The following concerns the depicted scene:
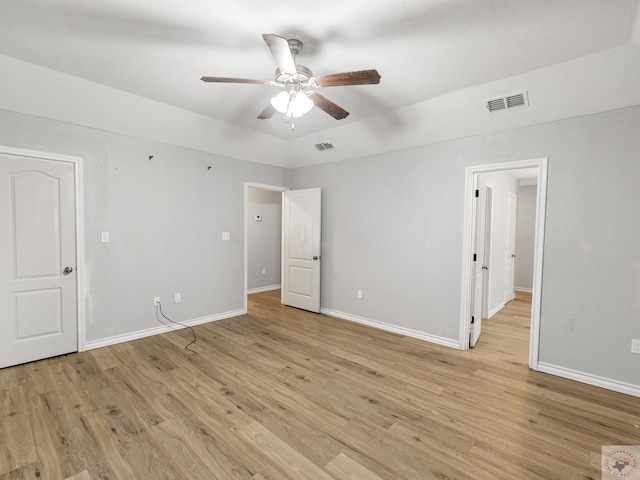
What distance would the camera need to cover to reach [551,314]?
3.01 metres

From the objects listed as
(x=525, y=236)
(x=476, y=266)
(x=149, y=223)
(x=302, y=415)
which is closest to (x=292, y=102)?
(x=302, y=415)

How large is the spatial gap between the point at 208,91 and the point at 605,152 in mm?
3835

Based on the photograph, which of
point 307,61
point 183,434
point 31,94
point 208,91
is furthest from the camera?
point 208,91

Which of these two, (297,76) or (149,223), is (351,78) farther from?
(149,223)

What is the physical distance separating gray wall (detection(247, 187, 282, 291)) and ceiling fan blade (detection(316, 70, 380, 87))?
457 centimetres

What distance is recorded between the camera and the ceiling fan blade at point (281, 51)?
1.73 meters

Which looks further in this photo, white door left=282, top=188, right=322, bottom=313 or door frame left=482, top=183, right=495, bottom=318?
white door left=282, top=188, right=322, bottom=313

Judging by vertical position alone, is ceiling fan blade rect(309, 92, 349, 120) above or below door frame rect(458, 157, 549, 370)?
above

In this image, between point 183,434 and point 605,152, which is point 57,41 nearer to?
point 183,434

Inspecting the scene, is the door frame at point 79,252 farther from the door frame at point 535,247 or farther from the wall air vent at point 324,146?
the door frame at point 535,247

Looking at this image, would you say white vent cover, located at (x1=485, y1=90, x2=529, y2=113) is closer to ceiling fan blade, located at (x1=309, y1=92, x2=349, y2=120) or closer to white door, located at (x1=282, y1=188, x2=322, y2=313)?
ceiling fan blade, located at (x1=309, y1=92, x2=349, y2=120)

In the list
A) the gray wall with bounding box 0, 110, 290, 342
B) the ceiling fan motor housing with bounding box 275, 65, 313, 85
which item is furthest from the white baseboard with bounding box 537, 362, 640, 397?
the gray wall with bounding box 0, 110, 290, 342

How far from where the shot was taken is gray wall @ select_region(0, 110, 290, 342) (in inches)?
135

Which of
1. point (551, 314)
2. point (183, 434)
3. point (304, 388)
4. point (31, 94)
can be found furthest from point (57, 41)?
point (551, 314)
